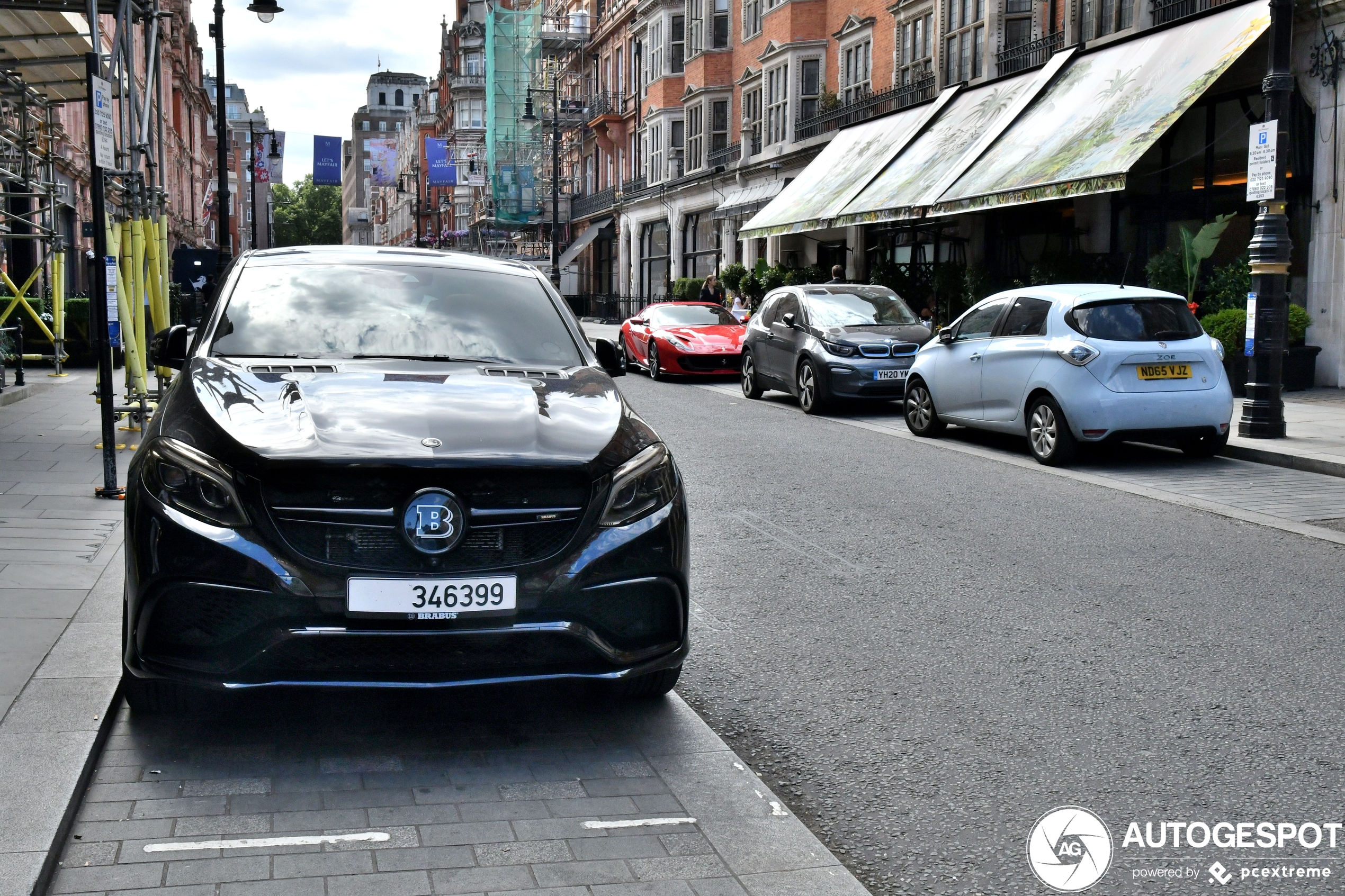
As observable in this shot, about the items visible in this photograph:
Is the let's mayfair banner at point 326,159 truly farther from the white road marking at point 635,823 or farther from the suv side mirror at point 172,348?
the white road marking at point 635,823

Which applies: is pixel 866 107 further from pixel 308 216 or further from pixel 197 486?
pixel 308 216

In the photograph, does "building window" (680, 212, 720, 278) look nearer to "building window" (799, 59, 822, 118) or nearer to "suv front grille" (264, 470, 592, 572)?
"building window" (799, 59, 822, 118)

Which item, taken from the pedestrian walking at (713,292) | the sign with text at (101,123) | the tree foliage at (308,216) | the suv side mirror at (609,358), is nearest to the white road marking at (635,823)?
the suv side mirror at (609,358)

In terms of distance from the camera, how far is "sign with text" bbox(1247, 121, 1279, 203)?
1254cm

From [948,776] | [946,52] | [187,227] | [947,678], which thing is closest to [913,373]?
[947,678]

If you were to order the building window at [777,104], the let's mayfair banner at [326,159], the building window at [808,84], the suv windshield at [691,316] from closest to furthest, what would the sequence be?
the suv windshield at [691,316], the building window at [808,84], the building window at [777,104], the let's mayfair banner at [326,159]

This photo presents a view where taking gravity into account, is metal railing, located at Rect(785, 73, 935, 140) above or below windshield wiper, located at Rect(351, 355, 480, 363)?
above

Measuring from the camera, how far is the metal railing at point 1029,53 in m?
23.0

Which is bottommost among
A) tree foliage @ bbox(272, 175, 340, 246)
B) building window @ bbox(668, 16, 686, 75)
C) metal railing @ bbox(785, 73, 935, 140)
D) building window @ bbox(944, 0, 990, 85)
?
metal railing @ bbox(785, 73, 935, 140)

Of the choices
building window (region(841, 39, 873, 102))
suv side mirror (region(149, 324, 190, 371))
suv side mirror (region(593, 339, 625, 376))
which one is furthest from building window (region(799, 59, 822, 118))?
suv side mirror (region(149, 324, 190, 371))

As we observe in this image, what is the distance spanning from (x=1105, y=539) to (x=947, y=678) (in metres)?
3.45

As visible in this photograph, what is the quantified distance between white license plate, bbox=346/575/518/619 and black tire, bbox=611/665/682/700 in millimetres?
745

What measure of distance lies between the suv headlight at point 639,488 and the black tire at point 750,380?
48.4 feet

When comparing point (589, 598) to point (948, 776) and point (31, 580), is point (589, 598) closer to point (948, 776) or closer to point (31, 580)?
point (948, 776)
